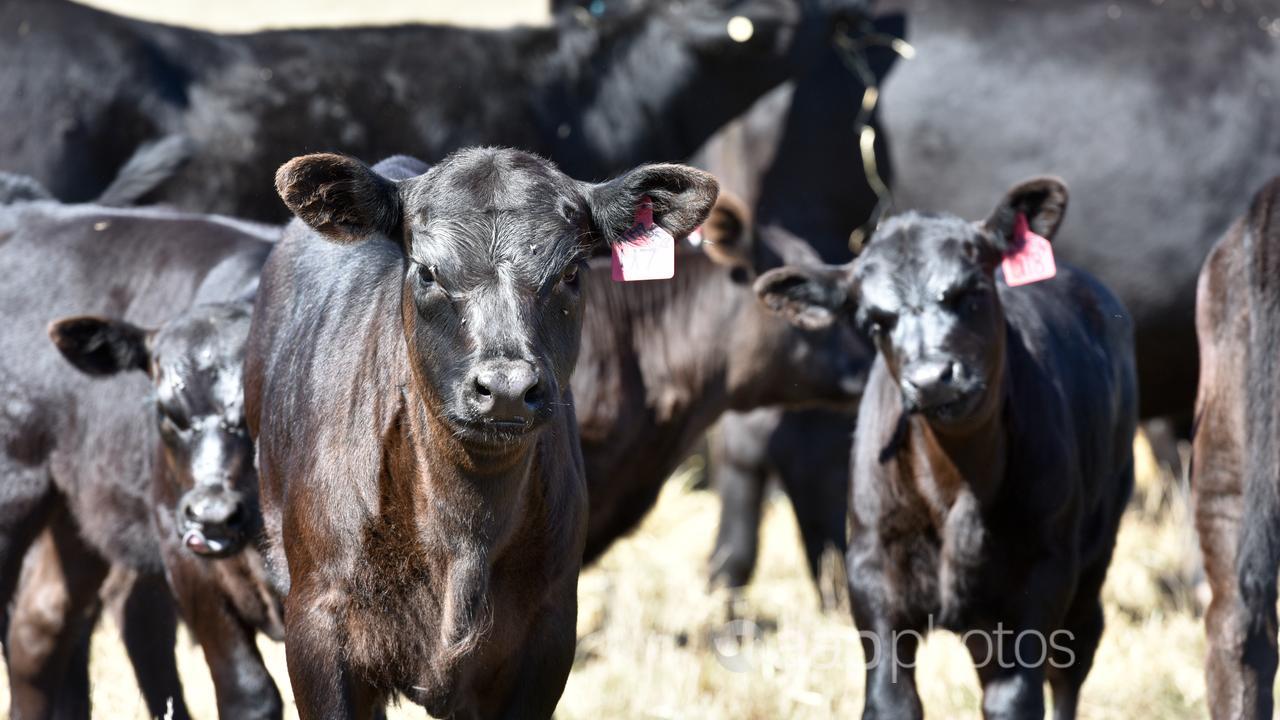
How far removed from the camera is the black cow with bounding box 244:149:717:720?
12.5 feet

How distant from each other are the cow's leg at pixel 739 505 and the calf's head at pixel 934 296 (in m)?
2.94

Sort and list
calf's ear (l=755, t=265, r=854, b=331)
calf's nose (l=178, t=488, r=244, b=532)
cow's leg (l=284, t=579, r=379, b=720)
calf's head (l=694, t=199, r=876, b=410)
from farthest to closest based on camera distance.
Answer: calf's head (l=694, t=199, r=876, b=410) → calf's ear (l=755, t=265, r=854, b=331) → calf's nose (l=178, t=488, r=244, b=532) → cow's leg (l=284, t=579, r=379, b=720)

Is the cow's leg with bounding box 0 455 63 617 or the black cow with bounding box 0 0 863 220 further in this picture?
the black cow with bounding box 0 0 863 220

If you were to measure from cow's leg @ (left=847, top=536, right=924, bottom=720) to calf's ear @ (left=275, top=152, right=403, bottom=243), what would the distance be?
1.87m

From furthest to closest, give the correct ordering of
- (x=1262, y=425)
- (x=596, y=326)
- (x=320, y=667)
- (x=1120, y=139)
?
1. (x=1120, y=139)
2. (x=596, y=326)
3. (x=1262, y=425)
4. (x=320, y=667)

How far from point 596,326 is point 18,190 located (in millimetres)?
2139

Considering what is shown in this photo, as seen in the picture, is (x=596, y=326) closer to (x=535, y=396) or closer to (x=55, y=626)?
(x=55, y=626)

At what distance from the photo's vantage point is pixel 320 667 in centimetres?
390

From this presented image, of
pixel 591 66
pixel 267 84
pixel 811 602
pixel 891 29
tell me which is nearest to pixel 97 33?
pixel 267 84

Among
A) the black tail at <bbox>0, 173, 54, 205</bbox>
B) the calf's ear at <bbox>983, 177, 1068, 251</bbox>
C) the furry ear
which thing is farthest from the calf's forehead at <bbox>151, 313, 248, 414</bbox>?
the furry ear

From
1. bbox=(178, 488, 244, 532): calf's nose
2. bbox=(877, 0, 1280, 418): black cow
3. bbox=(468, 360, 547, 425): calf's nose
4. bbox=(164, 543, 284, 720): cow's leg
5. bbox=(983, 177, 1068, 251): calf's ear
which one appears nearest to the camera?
bbox=(468, 360, 547, 425): calf's nose

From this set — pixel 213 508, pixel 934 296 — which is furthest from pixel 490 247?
pixel 934 296

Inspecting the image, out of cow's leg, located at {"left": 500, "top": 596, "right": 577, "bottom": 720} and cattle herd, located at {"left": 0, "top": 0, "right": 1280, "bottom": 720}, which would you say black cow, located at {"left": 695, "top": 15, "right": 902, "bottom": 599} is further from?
cow's leg, located at {"left": 500, "top": 596, "right": 577, "bottom": 720}

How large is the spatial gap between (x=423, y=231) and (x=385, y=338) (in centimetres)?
38
